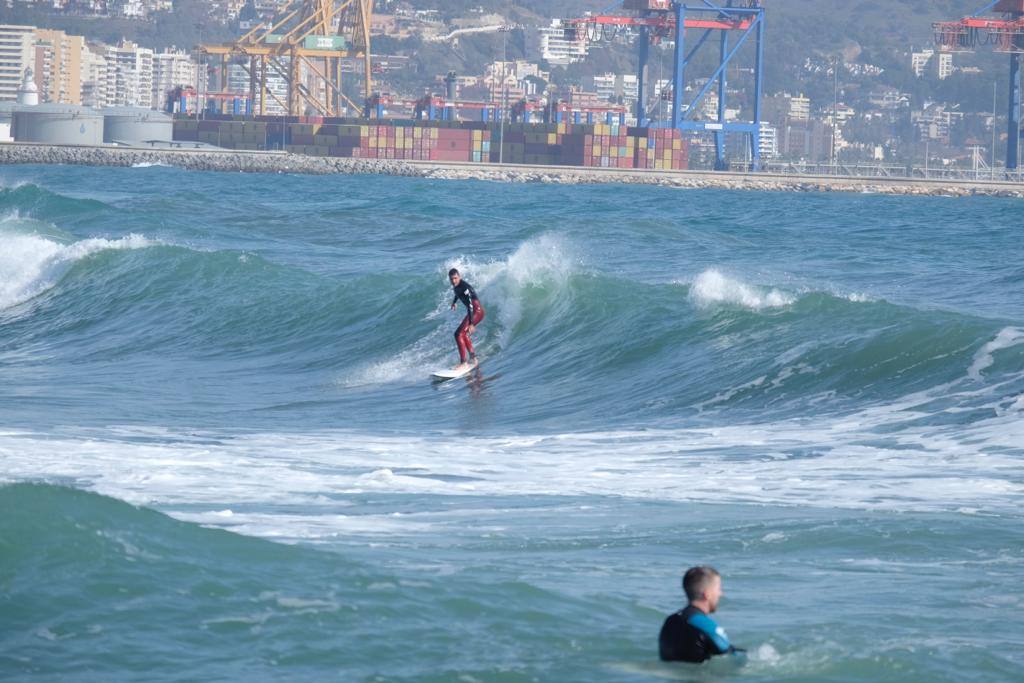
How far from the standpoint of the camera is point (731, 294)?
1823cm

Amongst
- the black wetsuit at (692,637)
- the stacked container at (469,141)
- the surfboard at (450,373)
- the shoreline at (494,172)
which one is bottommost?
the surfboard at (450,373)

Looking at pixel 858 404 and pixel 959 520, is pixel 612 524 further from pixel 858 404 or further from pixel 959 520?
pixel 858 404

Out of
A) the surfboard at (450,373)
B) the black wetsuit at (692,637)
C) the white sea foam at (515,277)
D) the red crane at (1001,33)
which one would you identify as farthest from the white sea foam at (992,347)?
the red crane at (1001,33)

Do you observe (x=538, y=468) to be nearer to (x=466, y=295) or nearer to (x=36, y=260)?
(x=466, y=295)

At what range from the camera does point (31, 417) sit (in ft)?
42.2

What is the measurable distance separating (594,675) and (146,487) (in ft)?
14.1

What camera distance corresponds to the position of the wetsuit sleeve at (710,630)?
551 centimetres

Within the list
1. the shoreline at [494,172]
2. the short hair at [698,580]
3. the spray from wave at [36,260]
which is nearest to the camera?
the short hair at [698,580]

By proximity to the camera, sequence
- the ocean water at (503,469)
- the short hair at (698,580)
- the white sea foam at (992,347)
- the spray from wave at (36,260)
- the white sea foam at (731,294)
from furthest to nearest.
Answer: the spray from wave at (36,260)
the white sea foam at (731,294)
the white sea foam at (992,347)
the ocean water at (503,469)
the short hair at (698,580)

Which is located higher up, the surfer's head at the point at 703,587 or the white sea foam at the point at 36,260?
the surfer's head at the point at 703,587

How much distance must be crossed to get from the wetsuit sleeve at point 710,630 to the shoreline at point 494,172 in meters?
89.3

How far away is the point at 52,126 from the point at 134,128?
7445 millimetres

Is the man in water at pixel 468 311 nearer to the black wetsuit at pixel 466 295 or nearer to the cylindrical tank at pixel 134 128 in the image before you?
the black wetsuit at pixel 466 295

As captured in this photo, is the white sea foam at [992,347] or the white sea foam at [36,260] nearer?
the white sea foam at [992,347]
